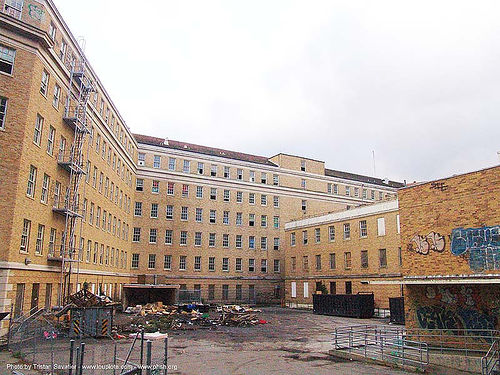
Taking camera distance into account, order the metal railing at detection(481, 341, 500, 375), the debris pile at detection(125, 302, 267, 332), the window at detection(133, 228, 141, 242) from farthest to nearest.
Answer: the window at detection(133, 228, 141, 242)
the debris pile at detection(125, 302, 267, 332)
the metal railing at detection(481, 341, 500, 375)

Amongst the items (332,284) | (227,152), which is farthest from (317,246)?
(227,152)

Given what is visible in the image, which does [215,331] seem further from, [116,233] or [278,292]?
[278,292]

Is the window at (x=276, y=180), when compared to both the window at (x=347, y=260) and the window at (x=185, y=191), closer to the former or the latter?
the window at (x=185, y=191)

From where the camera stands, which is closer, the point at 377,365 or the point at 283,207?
the point at 377,365

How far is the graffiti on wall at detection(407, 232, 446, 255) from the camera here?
19.9 m

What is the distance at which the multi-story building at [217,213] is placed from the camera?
58.0 metres

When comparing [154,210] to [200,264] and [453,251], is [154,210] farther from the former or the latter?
[453,251]

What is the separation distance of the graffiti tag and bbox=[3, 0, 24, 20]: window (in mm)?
472

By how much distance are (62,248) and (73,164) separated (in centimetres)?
570

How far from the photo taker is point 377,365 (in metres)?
18.0

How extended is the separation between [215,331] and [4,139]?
17.8 meters

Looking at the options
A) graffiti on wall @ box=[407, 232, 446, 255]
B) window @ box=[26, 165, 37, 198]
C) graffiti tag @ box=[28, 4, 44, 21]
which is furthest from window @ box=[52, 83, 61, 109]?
graffiti on wall @ box=[407, 232, 446, 255]

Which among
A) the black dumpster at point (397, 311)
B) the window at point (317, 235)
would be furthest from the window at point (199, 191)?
the black dumpster at point (397, 311)

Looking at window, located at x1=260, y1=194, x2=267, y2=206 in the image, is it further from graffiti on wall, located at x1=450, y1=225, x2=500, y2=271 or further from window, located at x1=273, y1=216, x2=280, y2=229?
graffiti on wall, located at x1=450, y1=225, x2=500, y2=271
